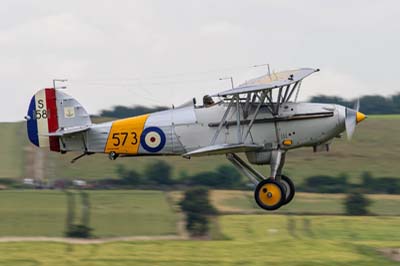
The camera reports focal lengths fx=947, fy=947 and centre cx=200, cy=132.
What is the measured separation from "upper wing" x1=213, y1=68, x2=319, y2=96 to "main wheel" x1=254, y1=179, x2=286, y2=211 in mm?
2432

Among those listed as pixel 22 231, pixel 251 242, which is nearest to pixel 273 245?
pixel 251 242

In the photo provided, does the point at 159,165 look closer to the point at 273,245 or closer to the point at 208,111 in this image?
the point at 273,245

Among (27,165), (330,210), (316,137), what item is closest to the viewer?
(316,137)

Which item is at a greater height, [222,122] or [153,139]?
[222,122]

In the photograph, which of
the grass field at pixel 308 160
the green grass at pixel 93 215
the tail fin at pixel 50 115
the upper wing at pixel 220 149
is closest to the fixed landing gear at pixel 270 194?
the upper wing at pixel 220 149

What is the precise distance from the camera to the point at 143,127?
79.9 ft

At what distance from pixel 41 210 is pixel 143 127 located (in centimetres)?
4691

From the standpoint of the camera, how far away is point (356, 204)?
7912 centimetres

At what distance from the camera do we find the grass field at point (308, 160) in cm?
8750

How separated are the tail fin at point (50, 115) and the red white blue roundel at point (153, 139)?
191 cm

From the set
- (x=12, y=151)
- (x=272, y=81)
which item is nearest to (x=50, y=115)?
(x=272, y=81)

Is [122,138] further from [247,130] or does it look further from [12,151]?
[12,151]

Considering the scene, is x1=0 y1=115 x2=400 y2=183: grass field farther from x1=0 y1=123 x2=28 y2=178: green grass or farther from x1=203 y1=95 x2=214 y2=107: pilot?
x1=203 y1=95 x2=214 y2=107: pilot

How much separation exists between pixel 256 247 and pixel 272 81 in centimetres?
4422
